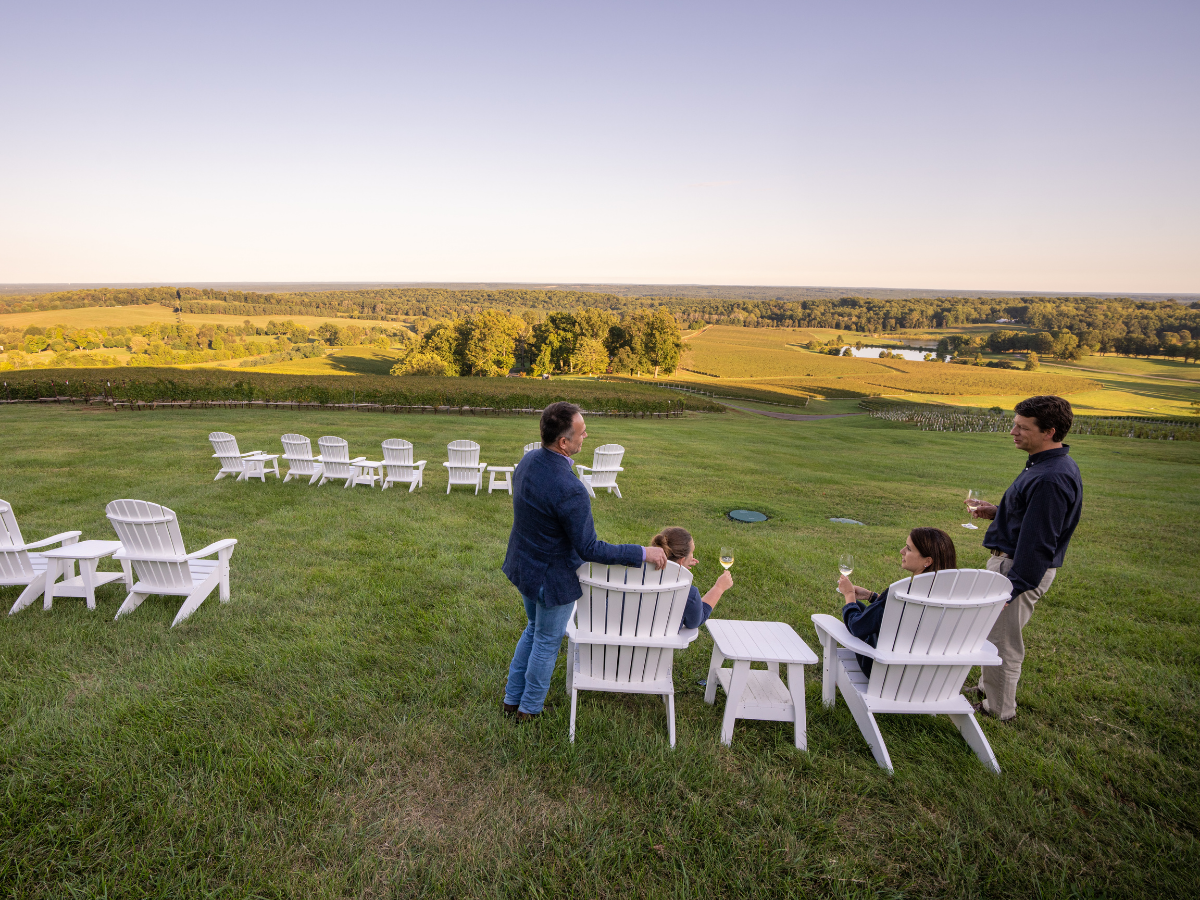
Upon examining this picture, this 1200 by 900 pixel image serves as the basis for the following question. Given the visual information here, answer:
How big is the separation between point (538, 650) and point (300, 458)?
9.60 meters


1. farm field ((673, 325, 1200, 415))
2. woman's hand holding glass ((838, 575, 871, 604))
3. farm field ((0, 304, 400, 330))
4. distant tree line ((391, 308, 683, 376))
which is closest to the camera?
woman's hand holding glass ((838, 575, 871, 604))

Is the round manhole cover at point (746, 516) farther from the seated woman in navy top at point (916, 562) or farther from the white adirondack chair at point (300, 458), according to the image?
the white adirondack chair at point (300, 458)

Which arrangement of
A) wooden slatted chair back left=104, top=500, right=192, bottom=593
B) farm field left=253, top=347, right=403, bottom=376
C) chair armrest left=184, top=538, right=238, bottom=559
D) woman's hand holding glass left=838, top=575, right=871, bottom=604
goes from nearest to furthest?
woman's hand holding glass left=838, top=575, right=871, bottom=604
wooden slatted chair back left=104, top=500, right=192, bottom=593
chair armrest left=184, top=538, right=238, bottom=559
farm field left=253, top=347, right=403, bottom=376

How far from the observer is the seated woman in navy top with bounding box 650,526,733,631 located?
3588 millimetres

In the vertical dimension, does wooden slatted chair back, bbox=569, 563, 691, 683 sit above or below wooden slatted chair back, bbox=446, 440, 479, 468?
above

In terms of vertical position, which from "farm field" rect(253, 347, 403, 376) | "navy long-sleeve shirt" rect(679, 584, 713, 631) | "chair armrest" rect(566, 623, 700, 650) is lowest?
"farm field" rect(253, 347, 403, 376)

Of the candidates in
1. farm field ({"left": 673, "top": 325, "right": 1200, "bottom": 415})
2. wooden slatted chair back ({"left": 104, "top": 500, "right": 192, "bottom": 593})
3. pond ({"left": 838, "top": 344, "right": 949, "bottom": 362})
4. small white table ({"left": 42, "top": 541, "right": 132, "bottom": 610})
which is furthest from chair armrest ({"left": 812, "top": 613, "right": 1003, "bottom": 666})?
pond ({"left": 838, "top": 344, "right": 949, "bottom": 362})

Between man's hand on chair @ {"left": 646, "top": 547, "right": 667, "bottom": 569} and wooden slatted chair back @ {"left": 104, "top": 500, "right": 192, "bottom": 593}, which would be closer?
man's hand on chair @ {"left": 646, "top": 547, "right": 667, "bottom": 569}

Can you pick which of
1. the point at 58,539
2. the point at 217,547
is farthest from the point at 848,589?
the point at 58,539

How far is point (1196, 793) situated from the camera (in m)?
3.13

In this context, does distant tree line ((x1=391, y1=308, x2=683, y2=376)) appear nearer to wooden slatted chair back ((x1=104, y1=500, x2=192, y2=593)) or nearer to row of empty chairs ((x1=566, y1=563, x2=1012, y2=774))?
wooden slatted chair back ((x1=104, y1=500, x2=192, y2=593))

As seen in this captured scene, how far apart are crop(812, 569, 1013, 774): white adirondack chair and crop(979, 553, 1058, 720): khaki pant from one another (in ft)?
0.87

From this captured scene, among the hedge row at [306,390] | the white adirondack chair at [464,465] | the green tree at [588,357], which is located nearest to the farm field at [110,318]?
the green tree at [588,357]

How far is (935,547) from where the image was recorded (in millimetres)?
3418
